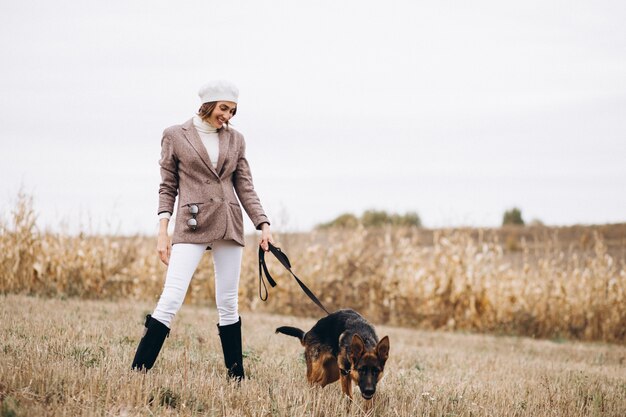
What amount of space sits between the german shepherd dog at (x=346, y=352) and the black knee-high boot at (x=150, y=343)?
116cm

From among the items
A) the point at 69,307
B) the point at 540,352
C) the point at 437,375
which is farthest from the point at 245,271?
the point at 437,375

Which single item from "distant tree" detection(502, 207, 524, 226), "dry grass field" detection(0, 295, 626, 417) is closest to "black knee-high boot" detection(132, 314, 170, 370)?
"dry grass field" detection(0, 295, 626, 417)

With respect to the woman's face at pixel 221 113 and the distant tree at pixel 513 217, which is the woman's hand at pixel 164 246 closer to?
the woman's face at pixel 221 113

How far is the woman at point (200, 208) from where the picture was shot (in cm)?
454

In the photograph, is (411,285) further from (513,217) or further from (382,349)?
(513,217)

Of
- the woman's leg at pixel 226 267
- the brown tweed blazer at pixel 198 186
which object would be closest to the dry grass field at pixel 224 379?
the woman's leg at pixel 226 267

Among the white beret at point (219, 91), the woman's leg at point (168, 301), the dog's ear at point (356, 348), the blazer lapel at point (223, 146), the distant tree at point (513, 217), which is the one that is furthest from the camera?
the distant tree at point (513, 217)

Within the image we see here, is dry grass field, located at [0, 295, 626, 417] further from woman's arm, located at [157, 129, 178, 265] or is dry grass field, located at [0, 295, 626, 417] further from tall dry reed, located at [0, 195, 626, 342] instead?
tall dry reed, located at [0, 195, 626, 342]

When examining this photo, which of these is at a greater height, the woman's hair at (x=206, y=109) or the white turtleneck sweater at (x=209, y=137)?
the woman's hair at (x=206, y=109)

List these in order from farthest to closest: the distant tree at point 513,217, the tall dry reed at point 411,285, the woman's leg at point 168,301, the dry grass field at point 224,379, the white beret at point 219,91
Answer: the distant tree at point 513,217
the tall dry reed at point 411,285
the white beret at point 219,91
the woman's leg at point 168,301
the dry grass field at point 224,379

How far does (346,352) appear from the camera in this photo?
4.50 metres

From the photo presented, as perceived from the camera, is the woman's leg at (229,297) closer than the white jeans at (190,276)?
No

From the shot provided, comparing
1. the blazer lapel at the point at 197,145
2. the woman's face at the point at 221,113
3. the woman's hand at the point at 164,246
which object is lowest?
the woman's hand at the point at 164,246

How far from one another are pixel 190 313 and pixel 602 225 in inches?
1038
